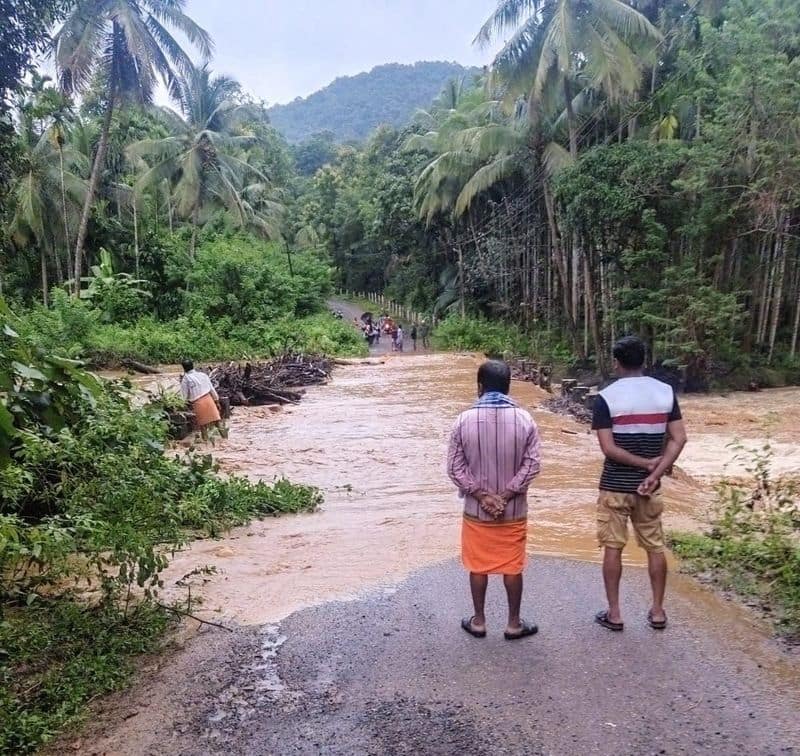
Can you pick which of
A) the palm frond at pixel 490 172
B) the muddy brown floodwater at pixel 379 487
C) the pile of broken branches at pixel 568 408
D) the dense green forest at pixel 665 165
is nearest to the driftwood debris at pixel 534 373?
the muddy brown floodwater at pixel 379 487

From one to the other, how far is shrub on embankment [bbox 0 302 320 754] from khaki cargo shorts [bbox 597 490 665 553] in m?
2.54

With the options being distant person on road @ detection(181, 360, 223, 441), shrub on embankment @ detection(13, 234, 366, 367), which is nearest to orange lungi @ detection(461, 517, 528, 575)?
distant person on road @ detection(181, 360, 223, 441)

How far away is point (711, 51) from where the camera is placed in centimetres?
1709

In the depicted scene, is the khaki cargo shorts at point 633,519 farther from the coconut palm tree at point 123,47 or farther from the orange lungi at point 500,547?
the coconut palm tree at point 123,47

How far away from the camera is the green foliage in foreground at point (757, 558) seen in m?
4.19

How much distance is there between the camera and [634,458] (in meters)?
3.85

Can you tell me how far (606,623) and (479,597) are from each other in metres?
0.76

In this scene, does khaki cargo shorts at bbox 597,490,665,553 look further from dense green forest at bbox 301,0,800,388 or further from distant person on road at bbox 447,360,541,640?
dense green forest at bbox 301,0,800,388

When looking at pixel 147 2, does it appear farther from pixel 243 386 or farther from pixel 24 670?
pixel 24 670

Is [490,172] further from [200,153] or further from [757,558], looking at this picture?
[757,558]

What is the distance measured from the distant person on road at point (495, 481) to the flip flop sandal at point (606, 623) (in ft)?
1.37

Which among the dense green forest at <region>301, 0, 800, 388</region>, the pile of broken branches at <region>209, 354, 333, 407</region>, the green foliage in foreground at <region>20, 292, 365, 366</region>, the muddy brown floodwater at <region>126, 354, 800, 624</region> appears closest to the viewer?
the muddy brown floodwater at <region>126, 354, 800, 624</region>

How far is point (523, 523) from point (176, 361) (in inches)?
964

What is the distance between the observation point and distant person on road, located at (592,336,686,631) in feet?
12.7
